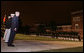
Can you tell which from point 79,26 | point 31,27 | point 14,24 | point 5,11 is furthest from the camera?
point 31,27

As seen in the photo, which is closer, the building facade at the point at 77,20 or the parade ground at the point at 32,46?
the parade ground at the point at 32,46

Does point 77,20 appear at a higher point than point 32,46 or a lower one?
higher

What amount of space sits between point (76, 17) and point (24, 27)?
10.2 m

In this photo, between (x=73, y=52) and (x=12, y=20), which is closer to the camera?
(x=73, y=52)

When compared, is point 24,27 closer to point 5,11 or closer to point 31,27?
point 31,27

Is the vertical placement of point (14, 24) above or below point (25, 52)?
above

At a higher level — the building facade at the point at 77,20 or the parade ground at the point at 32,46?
the building facade at the point at 77,20

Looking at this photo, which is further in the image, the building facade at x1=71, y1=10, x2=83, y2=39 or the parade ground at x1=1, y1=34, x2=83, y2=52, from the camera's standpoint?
the building facade at x1=71, y1=10, x2=83, y2=39

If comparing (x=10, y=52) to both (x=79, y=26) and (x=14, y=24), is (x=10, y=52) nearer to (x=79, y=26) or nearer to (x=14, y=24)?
(x=14, y=24)

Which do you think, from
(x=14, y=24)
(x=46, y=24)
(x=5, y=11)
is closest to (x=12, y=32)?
(x=14, y=24)

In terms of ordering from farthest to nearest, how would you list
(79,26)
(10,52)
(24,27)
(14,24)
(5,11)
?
(24,27), (79,26), (5,11), (14,24), (10,52)

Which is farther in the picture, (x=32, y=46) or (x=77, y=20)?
(x=77, y=20)

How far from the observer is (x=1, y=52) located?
6.63 meters

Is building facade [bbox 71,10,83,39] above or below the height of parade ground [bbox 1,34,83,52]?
above
